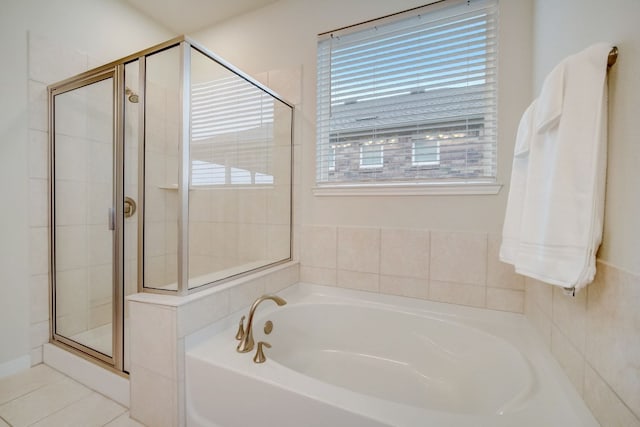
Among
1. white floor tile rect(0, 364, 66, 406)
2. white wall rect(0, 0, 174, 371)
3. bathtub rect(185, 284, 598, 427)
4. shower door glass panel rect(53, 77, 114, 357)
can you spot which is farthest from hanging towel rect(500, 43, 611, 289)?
white wall rect(0, 0, 174, 371)

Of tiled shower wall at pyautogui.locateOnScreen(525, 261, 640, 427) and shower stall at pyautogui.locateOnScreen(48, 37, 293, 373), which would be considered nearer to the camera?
tiled shower wall at pyautogui.locateOnScreen(525, 261, 640, 427)

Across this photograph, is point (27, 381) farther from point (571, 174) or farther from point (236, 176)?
point (571, 174)

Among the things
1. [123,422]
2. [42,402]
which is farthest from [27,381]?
[123,422]

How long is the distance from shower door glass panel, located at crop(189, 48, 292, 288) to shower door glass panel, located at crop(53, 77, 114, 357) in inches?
25.3

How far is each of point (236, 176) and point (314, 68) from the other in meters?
0.98

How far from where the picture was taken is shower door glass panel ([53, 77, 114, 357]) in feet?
5.42

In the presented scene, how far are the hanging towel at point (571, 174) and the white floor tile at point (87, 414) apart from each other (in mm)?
1924

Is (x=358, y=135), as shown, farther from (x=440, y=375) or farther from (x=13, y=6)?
(x=13, y=6)

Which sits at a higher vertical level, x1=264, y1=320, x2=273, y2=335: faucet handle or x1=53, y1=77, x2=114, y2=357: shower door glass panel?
x1=53, y1=77, x2=114, y2=357: shower door glass panel

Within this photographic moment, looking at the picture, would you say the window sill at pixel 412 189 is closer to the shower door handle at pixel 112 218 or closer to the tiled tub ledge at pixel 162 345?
the tiled tub ledge at pixel 162 345

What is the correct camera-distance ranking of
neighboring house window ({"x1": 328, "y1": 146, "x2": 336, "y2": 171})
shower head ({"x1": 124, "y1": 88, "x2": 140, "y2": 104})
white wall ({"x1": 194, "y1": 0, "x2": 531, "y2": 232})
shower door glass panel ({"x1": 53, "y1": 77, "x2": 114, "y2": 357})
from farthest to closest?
neighboring house window ({"x1": 328, "y1": 146, "x2": 336, "y2": 171}) < shower door glass panel ({"x1": 53, "y1": 77, "x2": 114, "y2": 357}) < white wall ({"x1": 194, "y1": 0, "x2": 531, "y2": 232}) < shower head ({"x1": 124, "y1": 88, "x2": 140, "y2": 104})

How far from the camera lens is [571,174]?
0.80 metres

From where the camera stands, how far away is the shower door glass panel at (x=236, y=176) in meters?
1.44

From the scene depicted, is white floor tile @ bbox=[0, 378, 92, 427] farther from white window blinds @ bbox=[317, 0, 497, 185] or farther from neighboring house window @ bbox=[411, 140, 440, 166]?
neighboring house window @ bbox=[411, 140, 440, 166]
